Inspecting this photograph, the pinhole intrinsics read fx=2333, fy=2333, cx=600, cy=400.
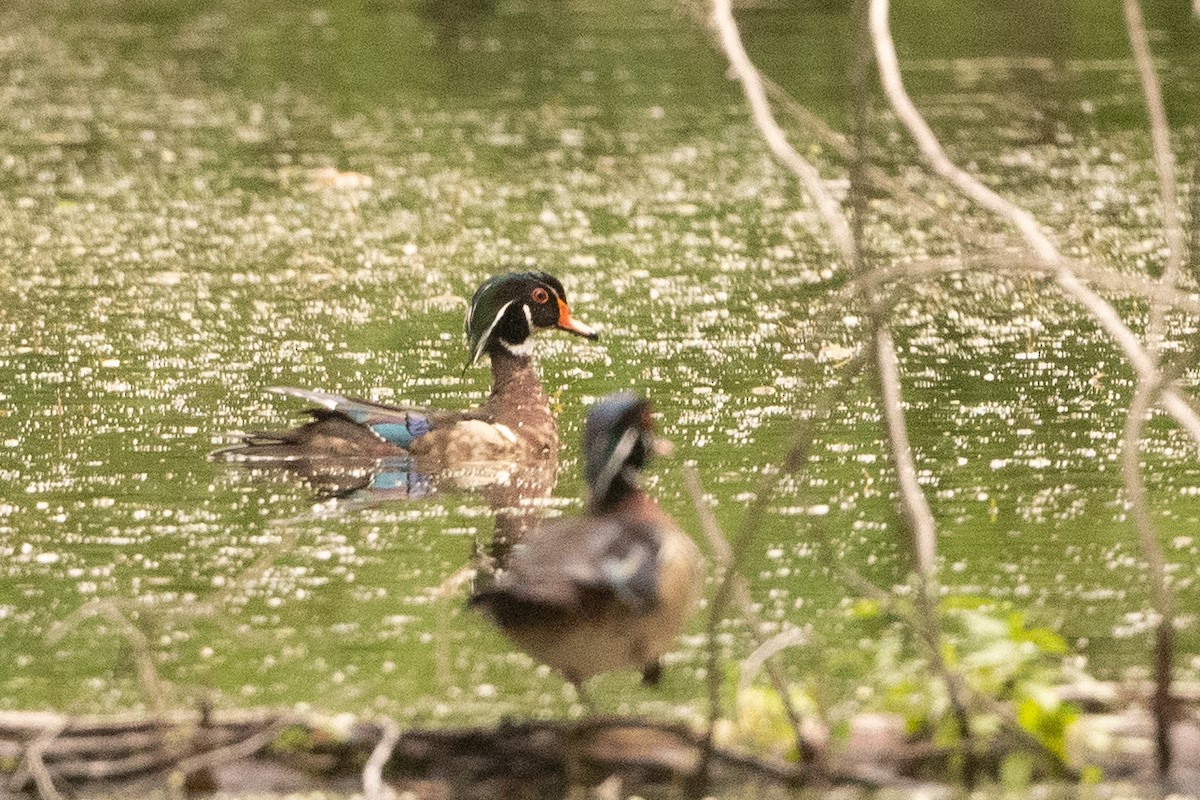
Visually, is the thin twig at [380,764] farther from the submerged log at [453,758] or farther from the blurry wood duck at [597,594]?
the blurry wood duck at [597,594]

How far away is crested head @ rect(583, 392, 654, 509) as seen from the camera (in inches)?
213

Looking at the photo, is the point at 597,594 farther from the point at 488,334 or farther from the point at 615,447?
the point at 488,334

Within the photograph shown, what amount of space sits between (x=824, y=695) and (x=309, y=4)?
1924 centimetres

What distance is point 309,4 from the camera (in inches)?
918

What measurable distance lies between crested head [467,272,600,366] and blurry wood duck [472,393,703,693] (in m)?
3.97

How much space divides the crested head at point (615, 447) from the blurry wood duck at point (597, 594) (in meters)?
0.12

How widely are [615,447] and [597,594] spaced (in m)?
0.56

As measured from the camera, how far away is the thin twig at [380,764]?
4.61 m

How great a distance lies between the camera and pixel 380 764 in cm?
468

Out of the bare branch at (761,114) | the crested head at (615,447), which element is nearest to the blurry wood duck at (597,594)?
the crested head at (615,447)

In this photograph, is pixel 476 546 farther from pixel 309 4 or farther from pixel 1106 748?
pixel 309 4

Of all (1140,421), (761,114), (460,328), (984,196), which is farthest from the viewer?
(460,328)

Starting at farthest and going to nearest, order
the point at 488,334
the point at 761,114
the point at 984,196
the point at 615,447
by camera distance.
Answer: the point at 488,334 → the point at 615,447 → the point at 761,114 → the point at 984,196

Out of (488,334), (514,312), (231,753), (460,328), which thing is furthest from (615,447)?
(460,328)
